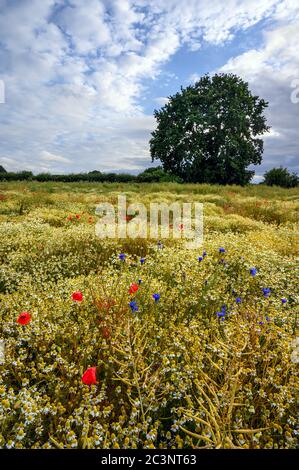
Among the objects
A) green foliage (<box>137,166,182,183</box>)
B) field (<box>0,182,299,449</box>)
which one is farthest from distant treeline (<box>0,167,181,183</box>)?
field (<box>0,182,299,449</box>)

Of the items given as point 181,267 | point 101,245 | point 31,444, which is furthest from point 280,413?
point 101,245

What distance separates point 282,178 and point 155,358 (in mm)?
37098

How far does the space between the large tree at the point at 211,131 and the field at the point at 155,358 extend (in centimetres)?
3058

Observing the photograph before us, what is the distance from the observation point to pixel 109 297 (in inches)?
121

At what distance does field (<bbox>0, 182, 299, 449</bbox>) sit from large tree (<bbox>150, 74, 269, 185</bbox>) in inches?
1204

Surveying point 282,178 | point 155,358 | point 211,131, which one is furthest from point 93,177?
point 155,358

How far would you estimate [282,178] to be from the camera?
34.9 metres

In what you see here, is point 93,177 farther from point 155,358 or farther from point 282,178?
point 155,358

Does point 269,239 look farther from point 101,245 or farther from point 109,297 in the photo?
point 109,297

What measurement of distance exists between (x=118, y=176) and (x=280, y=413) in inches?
1451

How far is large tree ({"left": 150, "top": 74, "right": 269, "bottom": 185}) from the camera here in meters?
33.3

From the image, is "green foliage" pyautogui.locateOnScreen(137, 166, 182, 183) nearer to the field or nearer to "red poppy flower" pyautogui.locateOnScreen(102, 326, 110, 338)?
the field

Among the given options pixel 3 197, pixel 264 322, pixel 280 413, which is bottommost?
pixel 280 413

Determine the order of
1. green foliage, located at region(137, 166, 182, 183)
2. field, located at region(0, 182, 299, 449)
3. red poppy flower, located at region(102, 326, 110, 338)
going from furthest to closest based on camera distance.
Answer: green foliage, located at region(137, 166, 182, 183), red poppy flower, located at region(102, 326, 110, 338), field, located at region(0, 182, 299, 449)
